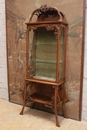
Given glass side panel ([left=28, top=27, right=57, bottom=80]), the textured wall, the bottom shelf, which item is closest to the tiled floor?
the bottom shelf

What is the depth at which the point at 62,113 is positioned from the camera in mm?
2484

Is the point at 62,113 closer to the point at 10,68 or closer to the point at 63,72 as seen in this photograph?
the point at 63,72

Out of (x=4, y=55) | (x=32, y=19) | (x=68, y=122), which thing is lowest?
(x=68, y=122)

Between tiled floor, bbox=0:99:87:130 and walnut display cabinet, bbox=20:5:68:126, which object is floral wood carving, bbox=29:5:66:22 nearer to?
walnut display cabinet, bbox=20:5:68:126

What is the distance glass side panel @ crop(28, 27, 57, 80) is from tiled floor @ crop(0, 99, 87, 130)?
2.09 feet

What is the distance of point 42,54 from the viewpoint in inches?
99.1

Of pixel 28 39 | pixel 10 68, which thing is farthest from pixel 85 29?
pixel 10 68

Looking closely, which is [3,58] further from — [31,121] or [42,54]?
[31,121]

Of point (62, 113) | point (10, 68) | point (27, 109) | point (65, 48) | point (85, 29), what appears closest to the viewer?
point (85, 29)

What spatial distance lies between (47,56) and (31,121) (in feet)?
3.40

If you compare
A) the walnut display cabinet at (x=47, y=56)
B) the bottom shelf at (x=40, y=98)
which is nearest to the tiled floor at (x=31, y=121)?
the walnut display cabinet at (x=47, y=56)

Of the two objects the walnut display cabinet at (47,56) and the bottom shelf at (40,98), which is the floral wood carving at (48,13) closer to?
the walnut display cabinet at (47,56)

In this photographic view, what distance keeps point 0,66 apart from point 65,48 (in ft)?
4.78

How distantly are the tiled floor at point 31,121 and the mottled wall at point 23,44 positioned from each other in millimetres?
181
